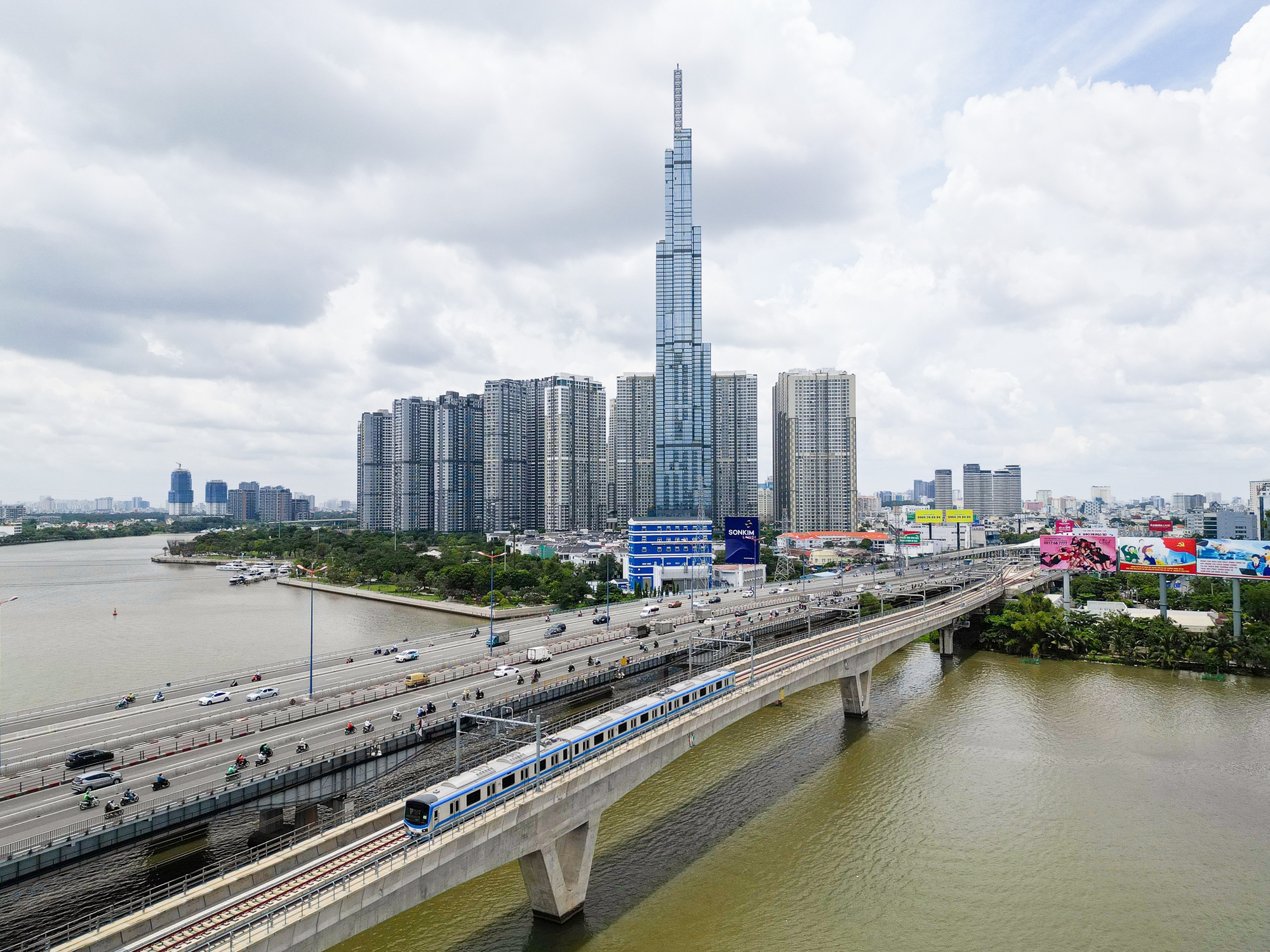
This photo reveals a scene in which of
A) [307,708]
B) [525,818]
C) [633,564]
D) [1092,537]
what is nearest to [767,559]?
[633,564]

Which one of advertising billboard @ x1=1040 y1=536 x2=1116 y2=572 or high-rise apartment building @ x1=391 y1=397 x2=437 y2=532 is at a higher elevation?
high-rise apartment building @ x1=391 y1=397 x2=437 y2=532

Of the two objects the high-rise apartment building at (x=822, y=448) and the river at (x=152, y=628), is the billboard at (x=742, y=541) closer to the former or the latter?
the river at (x=152, y=628)

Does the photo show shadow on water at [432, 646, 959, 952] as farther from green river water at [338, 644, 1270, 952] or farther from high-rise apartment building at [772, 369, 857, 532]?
high-rise apartment building at [772, 369, 857, 532]

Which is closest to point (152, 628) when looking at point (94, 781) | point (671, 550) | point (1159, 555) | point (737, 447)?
point (94, 781)

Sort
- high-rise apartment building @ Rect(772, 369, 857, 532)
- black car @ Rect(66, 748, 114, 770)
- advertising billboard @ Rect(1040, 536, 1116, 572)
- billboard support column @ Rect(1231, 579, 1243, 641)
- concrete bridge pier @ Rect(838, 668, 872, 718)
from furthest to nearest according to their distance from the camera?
high-rise apartment building @ Rect(772, 369, 857, 532) < advertising billboard @ Rect(1040, 536, 1116, 572) < billboard support column @ Rect(1231, 579, 1243, 641) < concrete bridge pier @ Rect(838, 668, 872, 718) < black car @ Rect(66, 748, 114, 770)

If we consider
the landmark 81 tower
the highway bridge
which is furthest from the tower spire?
the highway bridge

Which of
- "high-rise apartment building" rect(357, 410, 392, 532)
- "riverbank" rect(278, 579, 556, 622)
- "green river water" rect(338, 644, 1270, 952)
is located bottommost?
"green river water" rect(338, 644, 1270, 952)

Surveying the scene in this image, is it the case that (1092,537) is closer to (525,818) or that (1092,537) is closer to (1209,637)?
(1209,637)

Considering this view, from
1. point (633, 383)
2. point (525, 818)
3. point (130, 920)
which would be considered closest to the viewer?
point (130, 920)
